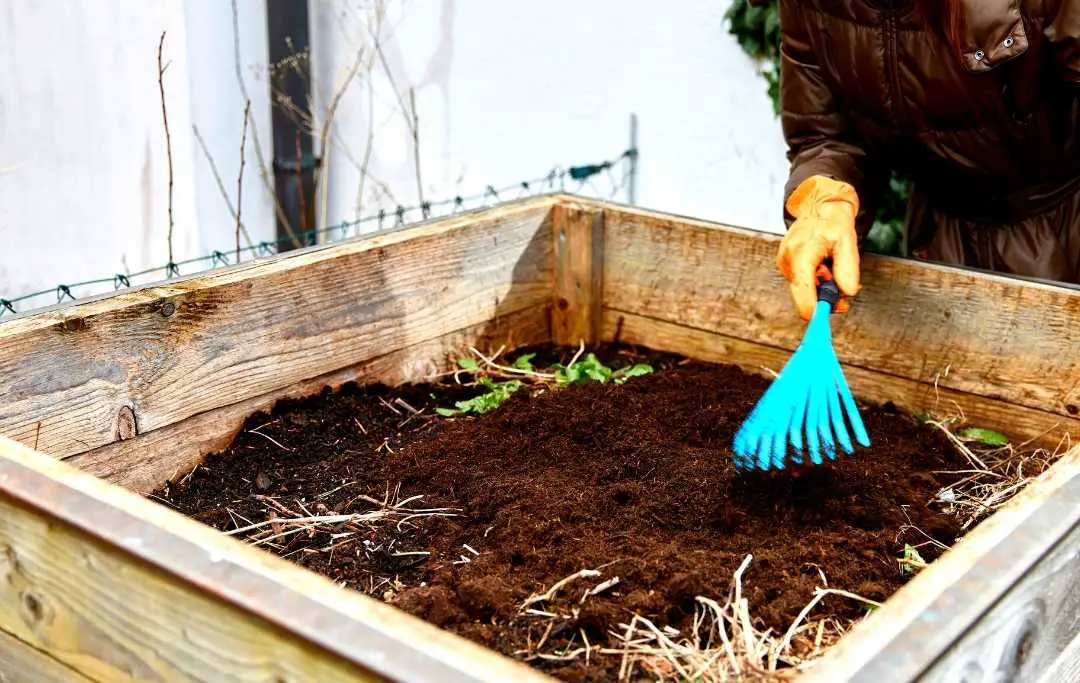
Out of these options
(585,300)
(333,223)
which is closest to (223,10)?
(333,223)

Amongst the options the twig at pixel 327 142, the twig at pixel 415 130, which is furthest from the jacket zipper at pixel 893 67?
the twig at pixel 327 142

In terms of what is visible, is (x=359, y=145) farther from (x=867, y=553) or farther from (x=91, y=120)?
(x=867, y=553)

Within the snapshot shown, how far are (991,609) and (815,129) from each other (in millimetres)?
1625

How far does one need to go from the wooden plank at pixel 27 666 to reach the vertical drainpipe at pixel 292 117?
12.2 feet

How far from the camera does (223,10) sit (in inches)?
193

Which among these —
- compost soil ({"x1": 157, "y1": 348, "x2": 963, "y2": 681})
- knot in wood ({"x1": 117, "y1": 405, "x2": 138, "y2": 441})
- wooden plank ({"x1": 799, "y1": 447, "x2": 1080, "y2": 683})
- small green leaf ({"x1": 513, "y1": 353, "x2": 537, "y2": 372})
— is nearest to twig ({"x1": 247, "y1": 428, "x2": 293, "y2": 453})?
compost soil ({"x1": 157, "y1": 348, "x2": 963, "y2": 681})

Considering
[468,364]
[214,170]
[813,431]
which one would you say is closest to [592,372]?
[468,364]

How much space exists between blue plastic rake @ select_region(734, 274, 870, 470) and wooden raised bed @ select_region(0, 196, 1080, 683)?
1.45ft

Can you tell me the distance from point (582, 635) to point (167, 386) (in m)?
1.04

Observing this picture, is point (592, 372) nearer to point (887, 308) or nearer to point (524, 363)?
point (524, 363)

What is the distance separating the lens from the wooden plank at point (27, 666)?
149cm

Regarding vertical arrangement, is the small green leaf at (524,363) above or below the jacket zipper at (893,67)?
below

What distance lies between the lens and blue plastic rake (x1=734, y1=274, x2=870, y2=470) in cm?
210

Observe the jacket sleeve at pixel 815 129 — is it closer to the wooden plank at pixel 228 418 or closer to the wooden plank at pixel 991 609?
the wooden plank at pixel 228 418
